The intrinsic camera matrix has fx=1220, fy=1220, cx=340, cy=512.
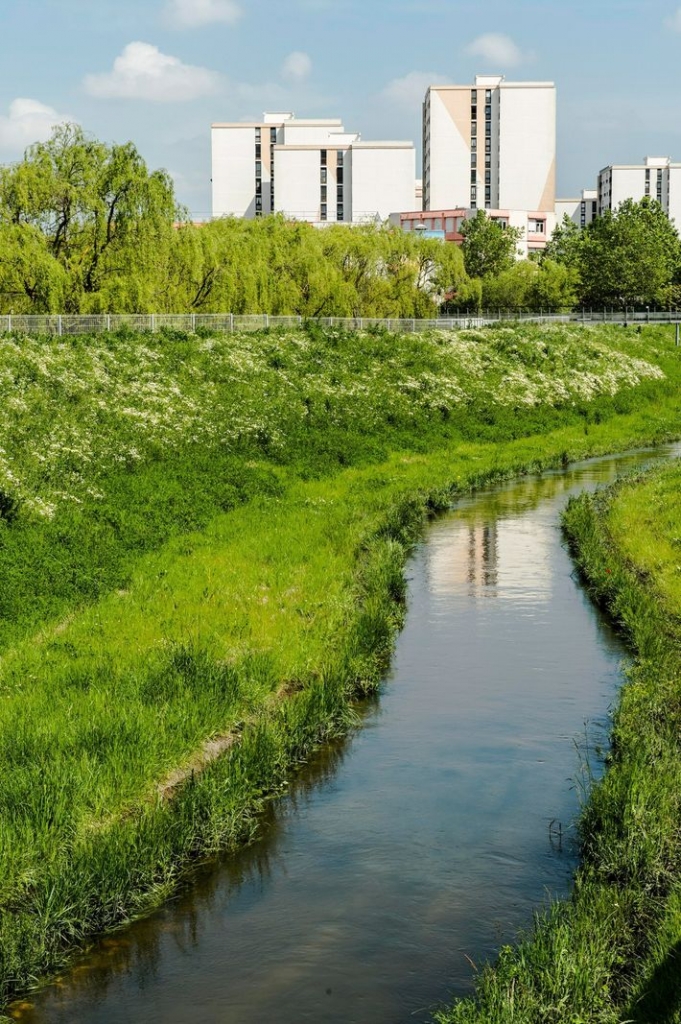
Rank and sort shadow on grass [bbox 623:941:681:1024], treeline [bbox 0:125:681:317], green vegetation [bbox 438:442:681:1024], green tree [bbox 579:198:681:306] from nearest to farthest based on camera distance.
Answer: shadow on grass [bbox 623:941:681:1024]
green vegetation [bbox 438:442:681:1024]
treeline [bbox 0:125:681:317]
green tree [bbox 579:198:681:306]

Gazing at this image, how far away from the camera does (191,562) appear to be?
76.5 ft

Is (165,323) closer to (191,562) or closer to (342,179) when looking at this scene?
(191,562)

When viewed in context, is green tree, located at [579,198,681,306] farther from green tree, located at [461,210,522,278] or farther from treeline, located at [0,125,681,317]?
treeline, located at [0,125,681,317]

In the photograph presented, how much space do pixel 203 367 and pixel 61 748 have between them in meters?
31.5

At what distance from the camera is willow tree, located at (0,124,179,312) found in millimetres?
54969

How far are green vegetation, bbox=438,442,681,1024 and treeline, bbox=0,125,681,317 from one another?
1621 inches

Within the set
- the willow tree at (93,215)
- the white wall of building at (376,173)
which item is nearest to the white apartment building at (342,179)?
the white wall of building at (376,173)

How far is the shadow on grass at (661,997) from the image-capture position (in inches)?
339

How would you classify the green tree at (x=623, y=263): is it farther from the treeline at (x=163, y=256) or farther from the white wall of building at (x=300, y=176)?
the white wall of building at (x=300, y=176)

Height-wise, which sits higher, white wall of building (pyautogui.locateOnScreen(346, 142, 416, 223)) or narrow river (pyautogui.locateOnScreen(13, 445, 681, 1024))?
white wall of building (pyautogui.locateOnScreen(346, 142, 416, 223))

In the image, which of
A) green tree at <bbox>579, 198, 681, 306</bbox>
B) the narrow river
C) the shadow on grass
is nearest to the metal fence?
the narrow river

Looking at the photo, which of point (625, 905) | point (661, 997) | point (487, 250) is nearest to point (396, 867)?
point (625, 905)

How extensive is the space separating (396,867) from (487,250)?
142380mm

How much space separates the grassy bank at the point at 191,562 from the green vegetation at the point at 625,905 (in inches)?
144
